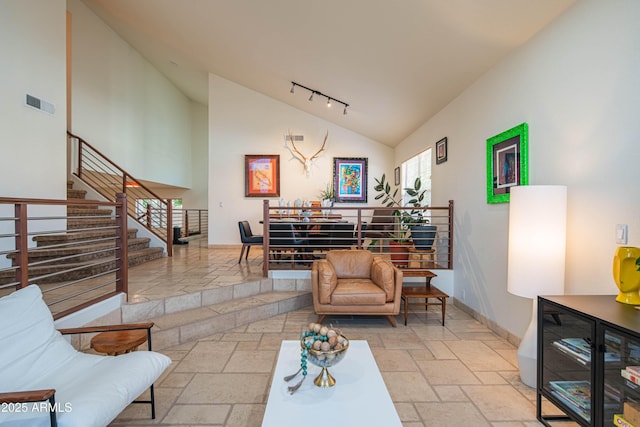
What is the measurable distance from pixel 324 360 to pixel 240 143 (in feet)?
19.6

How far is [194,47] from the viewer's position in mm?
5426

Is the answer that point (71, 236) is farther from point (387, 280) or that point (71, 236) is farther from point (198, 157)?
point (198, 157)

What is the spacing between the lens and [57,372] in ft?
5.28

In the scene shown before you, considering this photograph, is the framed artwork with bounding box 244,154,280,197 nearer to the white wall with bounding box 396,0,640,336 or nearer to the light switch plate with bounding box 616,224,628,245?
the white wall with bounding box 396,0,640,336

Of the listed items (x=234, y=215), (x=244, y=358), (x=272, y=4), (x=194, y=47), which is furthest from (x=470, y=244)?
(x=194, y=47)

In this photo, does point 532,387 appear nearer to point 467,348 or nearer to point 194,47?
point 467,348

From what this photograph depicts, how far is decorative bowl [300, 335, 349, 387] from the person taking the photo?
60.6 inches

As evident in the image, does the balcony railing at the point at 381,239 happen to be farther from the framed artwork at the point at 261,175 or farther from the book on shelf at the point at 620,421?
the book on shelf at the point at 620,421

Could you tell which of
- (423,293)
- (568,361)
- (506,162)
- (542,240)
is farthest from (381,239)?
(568,361)

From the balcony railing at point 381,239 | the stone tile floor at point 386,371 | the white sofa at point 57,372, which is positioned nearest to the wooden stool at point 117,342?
the white sofa at point 57,372

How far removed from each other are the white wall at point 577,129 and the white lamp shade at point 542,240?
0.20m

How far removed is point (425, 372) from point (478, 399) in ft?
1.38

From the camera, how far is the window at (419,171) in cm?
503

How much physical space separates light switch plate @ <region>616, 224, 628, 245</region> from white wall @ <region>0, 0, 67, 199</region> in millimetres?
5432
